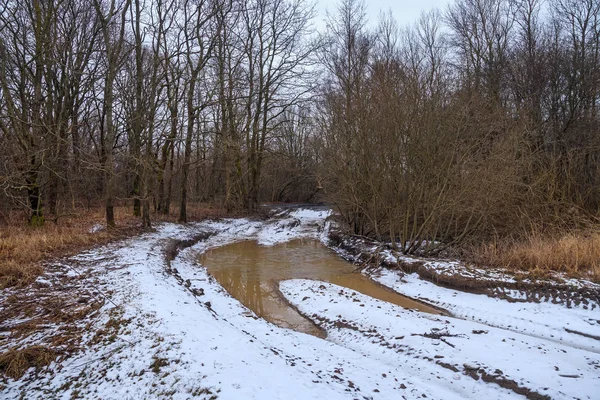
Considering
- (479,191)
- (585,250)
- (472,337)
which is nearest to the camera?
(472,337)

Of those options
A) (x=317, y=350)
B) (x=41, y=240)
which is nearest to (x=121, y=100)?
(x=41, y=240)

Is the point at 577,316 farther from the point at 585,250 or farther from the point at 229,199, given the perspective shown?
the point at 229,199

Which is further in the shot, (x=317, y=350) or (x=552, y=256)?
(x=552, y=256)

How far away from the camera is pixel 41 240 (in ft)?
30.1

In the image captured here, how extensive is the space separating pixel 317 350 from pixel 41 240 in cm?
800

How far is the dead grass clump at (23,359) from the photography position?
12.5 feet

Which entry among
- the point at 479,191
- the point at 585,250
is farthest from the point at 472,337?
the point at 479,191

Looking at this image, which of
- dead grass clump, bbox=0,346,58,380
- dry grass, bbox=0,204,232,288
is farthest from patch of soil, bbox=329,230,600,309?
dry grass, bbox=0,204,232,288

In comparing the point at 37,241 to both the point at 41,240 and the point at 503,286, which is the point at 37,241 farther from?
the point at 503,286

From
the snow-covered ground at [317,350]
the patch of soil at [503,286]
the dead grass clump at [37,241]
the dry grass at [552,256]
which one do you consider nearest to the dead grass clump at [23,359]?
the snow-covered ground at [317,350]

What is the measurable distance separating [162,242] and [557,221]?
12.2 meters

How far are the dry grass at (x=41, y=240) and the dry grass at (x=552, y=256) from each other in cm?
995

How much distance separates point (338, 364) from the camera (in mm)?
4617

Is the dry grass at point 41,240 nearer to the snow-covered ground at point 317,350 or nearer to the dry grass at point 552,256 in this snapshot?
the snow-covered ground at point 317,350
